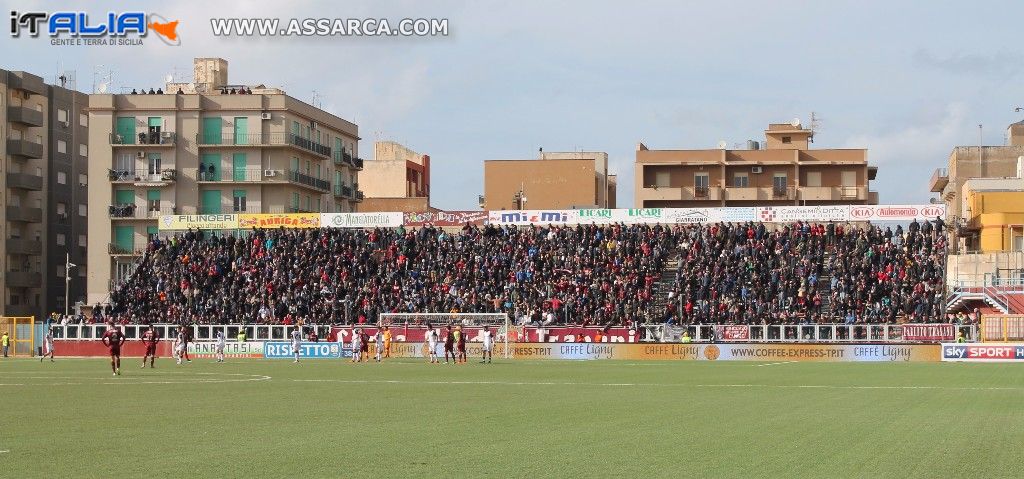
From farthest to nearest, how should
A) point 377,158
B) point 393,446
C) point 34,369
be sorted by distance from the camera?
point 377,158, point 34,369, point 393,446

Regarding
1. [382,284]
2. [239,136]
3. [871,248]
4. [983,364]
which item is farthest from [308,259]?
[983,364]

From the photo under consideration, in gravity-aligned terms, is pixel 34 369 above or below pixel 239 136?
below

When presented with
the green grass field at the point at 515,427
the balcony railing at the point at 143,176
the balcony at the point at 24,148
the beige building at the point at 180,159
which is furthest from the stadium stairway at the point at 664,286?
the balcony at the point at 24,148

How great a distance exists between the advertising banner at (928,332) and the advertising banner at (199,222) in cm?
4493

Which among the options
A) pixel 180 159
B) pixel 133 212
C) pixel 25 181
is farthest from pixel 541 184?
pixel 25 181

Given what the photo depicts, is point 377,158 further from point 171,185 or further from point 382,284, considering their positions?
point 382,284

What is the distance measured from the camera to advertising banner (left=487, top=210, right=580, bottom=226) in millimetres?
83125

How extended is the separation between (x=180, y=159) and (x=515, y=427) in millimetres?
86830

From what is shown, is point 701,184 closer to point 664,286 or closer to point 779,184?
point 779,184

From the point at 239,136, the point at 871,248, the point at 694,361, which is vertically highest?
the point at 239,136

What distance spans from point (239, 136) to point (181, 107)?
16.3ft

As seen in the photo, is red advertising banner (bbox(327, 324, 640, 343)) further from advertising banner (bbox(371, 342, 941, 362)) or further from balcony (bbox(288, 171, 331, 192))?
balcony (bbox(288, 171, 331, 192))

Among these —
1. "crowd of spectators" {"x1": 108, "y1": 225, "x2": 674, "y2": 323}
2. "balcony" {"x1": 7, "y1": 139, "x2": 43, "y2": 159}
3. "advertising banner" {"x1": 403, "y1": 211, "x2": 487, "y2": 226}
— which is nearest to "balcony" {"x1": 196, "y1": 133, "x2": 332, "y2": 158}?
"balcony" {"x1": 7, "y1": 139, "x2": 43, "y2": 159}

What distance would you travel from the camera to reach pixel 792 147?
130750mm
